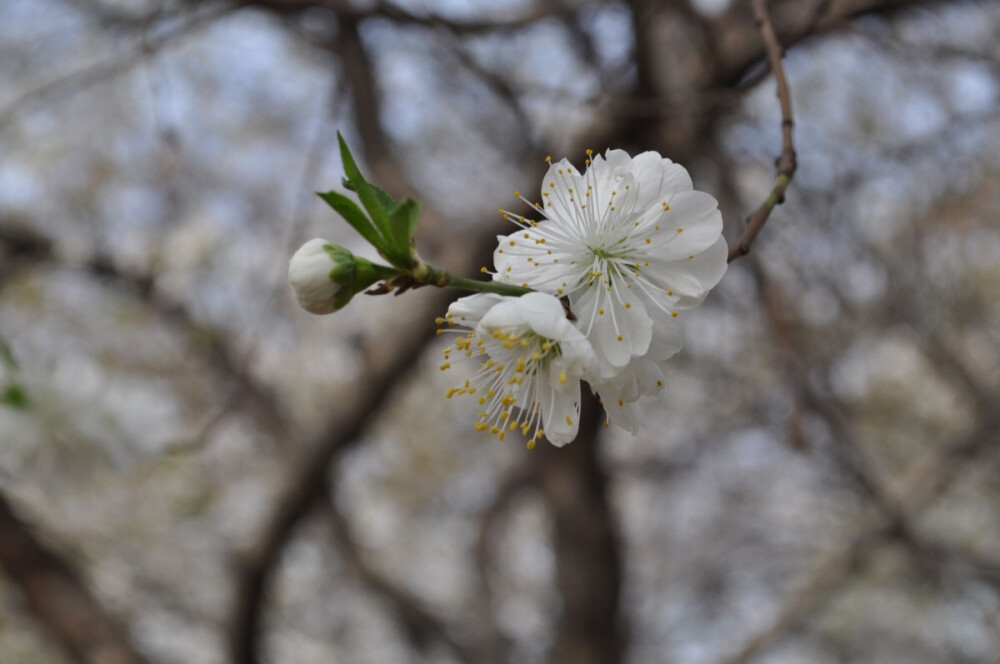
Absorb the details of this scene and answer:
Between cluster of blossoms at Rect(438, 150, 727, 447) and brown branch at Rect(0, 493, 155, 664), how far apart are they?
224 cm

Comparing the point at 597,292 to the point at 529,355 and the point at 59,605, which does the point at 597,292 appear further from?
the point at 59,605

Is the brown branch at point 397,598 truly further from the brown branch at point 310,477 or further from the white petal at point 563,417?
the white petal at point 563,417

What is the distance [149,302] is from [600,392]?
10.9ft

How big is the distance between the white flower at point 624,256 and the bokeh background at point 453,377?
76cm

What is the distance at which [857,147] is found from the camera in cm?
339

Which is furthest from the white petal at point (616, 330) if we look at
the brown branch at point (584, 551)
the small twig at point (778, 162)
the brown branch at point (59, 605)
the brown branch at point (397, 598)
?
the brown branch at point (397, 598)

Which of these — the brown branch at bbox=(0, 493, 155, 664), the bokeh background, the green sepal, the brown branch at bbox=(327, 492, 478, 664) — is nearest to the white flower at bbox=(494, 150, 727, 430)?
the green sepal

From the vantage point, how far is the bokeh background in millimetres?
2469

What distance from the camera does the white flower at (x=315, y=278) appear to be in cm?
78

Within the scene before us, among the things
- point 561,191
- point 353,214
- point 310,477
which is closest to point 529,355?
point 561,191

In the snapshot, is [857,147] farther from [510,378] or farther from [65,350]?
[65,350]

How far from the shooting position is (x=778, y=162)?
3.21ft

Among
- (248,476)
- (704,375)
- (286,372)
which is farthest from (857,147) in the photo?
(248,476)

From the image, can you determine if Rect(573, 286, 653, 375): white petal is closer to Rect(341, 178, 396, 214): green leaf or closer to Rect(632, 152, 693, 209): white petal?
Rect(632, 152, 693, 209): white petal
